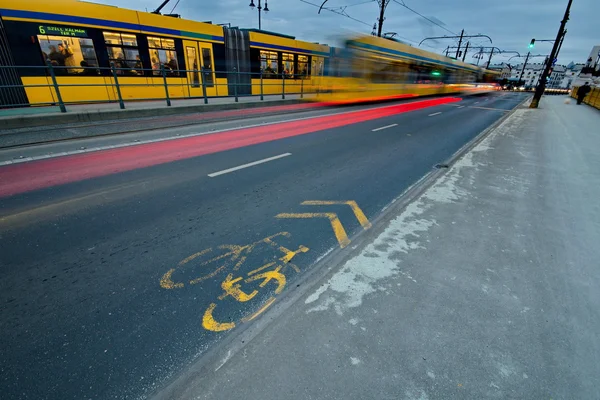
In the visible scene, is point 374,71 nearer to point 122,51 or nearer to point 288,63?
point 288,63

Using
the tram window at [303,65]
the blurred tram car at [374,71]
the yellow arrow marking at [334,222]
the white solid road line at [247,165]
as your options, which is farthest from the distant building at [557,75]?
the yellow arrow marking at [334,222]

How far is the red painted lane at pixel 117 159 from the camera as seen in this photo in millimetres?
5047

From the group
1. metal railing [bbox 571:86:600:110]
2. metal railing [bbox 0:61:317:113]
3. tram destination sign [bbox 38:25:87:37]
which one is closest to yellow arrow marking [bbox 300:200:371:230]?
metal railing [bbox 0:61:317:113]

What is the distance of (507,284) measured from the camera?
273 cm

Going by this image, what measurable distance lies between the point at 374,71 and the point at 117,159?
15.2 meters

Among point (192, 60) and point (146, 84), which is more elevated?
point (192, 60)

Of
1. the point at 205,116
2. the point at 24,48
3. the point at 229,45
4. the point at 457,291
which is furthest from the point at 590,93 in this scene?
the point at 24,48

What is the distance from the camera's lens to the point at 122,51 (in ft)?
40.2

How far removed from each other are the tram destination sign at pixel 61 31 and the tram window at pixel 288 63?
1144cm

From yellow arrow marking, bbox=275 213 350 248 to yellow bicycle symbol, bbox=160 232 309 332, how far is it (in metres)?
0.50

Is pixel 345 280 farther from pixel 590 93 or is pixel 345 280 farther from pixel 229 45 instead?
pixel 590 93

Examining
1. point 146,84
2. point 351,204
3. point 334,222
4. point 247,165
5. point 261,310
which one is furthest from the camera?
point 146,84

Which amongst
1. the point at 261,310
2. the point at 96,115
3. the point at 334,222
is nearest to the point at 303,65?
the point at 96,115

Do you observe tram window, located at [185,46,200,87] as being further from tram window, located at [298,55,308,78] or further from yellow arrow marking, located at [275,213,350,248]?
yellow arrow marking, located at [275,213,350,248]
